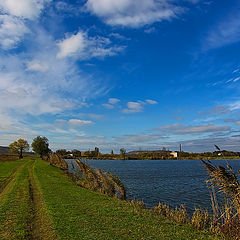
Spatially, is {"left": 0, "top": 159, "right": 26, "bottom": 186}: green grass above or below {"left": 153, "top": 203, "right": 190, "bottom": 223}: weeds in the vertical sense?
above

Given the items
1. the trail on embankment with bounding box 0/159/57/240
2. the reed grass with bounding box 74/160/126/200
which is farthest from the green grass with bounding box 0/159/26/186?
the trail on embankment with bounding box 0/159/57/240

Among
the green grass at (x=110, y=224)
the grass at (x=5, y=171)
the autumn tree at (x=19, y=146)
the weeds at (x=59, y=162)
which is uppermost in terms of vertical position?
the autumn tree at (x=19, y=146)

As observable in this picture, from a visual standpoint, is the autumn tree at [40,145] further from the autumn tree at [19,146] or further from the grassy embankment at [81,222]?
the grassy embankment at [81,222]

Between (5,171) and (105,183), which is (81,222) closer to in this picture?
(105,183)

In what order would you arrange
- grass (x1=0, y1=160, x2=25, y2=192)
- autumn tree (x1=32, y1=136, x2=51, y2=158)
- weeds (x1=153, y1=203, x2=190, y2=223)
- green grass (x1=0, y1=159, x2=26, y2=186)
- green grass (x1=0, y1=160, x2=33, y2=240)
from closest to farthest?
green grass (x1=0, y1=160, x2=33, y2=240)
weeds (x1=153, y1=203, x2=190, y2=223)
grass (x1=0, y1=160, x2=25, y2=192)
green grass (x1=0, y1=159, x2=26, y2=186)
autumn tree (x1=32, y1=136, x2=51, y2=158)

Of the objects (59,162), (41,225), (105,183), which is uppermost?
(59,162)

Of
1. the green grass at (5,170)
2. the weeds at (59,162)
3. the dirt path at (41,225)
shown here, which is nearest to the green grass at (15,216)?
the dirt path at (41,225)

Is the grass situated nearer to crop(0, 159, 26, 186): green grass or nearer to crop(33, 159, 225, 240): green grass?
crop(0, 159, 26, 186): green grass

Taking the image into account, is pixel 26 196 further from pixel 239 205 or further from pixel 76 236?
pixel 239 205

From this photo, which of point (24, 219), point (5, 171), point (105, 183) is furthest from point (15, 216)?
point (5, 171)

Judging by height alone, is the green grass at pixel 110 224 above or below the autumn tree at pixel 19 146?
below

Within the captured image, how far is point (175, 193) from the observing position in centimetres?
2161

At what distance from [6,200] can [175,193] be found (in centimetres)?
1496

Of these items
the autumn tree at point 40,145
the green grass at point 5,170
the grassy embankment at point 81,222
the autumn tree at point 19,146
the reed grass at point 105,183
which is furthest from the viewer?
the autumn tree at point 19,146
